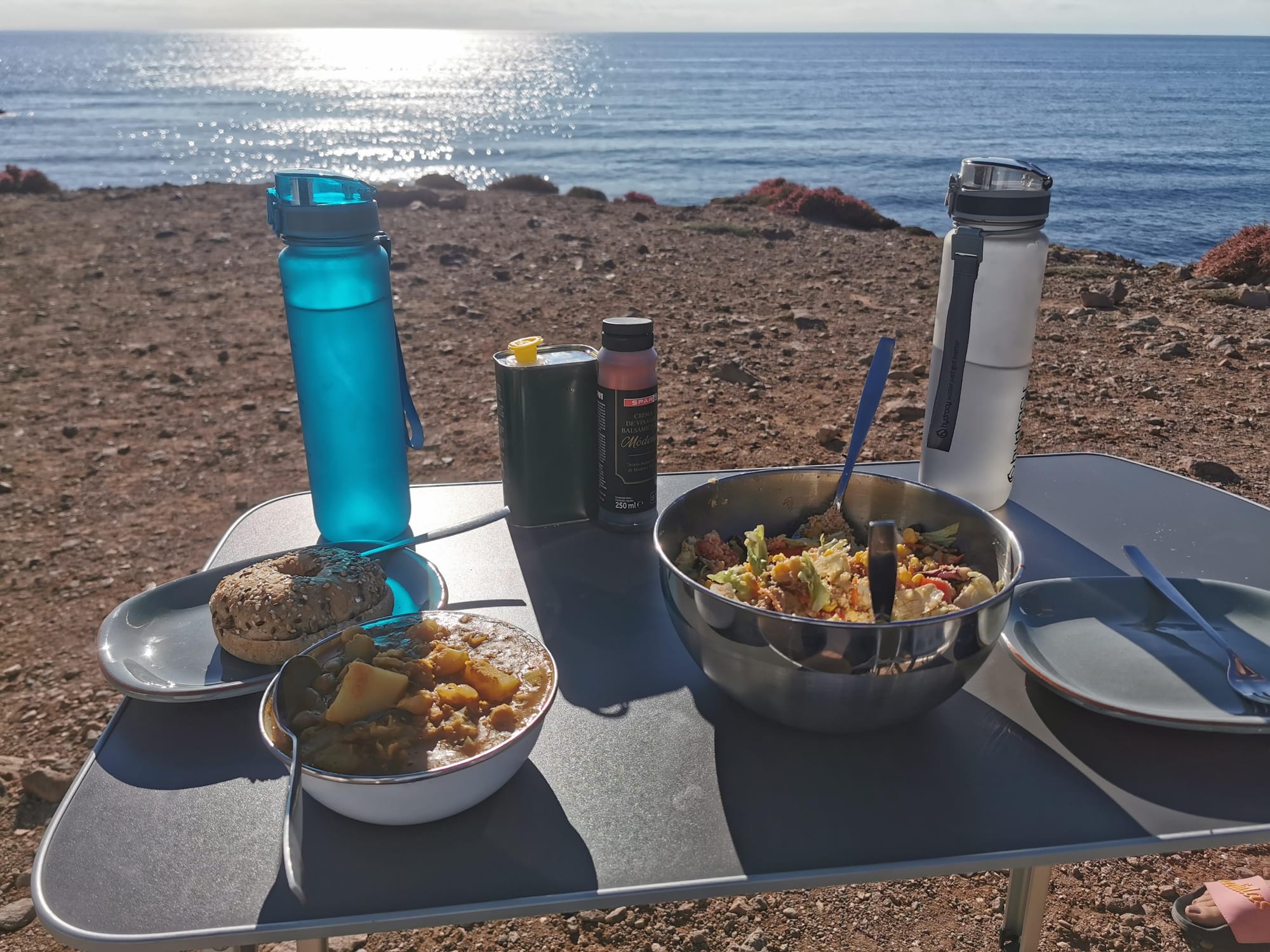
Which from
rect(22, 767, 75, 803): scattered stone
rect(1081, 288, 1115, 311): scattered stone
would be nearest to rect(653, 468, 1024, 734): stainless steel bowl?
rect(22, 767, 75, 803): scattered stone

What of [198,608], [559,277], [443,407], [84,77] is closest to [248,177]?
[559,277]

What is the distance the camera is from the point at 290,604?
1.18 m

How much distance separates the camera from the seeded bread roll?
117 centimetres

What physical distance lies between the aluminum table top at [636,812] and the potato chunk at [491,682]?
0.10 metres

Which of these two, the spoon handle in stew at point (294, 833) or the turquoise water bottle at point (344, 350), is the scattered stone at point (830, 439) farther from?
the spoon handle in stew at point (294, 833)

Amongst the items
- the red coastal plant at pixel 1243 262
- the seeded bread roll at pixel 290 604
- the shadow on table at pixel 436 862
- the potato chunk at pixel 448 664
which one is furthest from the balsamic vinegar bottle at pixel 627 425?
the red coastal plant at pixel 1243 262

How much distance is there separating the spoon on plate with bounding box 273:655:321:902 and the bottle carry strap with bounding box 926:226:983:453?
1063 millimetres

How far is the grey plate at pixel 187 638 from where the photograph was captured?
112 cm

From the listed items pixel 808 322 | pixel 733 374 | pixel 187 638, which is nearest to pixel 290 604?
pixel 187 638

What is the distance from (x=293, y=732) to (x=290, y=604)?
0.97 ft

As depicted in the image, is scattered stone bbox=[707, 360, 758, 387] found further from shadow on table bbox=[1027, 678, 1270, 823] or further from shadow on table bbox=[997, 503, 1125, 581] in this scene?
shadow on table bbox=[1027, 678, 1270, 823]

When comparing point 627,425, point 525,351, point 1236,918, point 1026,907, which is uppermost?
point 525,351

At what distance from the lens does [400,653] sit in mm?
1058

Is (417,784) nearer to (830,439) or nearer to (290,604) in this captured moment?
(290,604)
